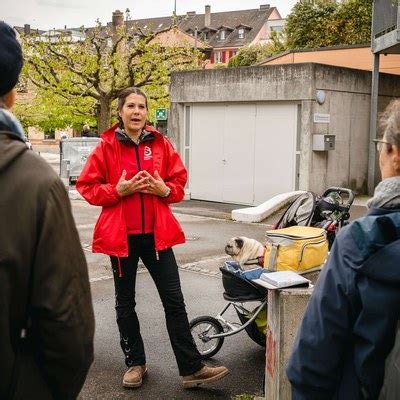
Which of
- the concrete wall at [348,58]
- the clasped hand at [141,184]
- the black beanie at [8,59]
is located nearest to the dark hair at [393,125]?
the black beanie at [8,59]

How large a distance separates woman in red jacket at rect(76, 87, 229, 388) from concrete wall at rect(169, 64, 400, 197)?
10546 mm

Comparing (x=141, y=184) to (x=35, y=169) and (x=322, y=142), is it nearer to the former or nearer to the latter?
(x=35, y=169)

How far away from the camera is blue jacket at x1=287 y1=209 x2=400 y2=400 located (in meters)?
2.05

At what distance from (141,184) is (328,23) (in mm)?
26570

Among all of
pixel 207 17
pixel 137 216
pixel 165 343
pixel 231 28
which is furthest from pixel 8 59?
pixel 207 17

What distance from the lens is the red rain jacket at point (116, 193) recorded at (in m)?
4.59

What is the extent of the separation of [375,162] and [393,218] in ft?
49.9

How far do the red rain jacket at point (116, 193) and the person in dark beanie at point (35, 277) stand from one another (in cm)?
249

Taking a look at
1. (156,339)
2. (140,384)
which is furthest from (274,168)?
(140,384)

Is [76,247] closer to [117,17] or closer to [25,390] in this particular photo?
[25,390]

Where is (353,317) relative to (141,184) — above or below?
below

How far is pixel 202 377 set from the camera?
4762 millimetres

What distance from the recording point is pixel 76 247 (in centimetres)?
208

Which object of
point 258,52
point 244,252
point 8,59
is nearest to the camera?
point 8,59
